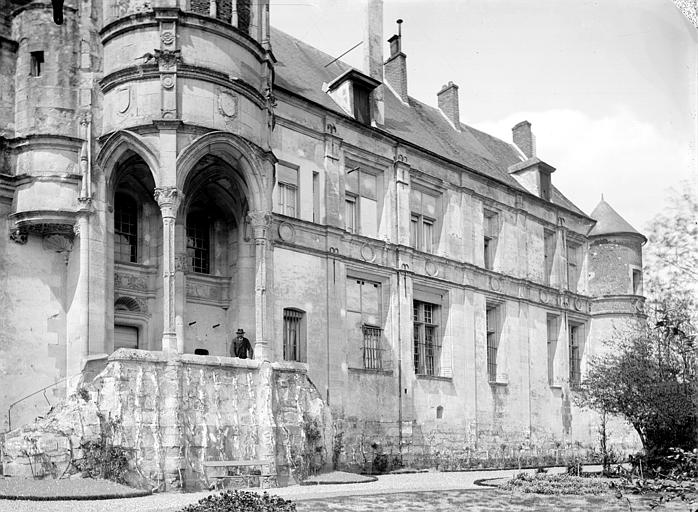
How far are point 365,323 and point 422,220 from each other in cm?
491

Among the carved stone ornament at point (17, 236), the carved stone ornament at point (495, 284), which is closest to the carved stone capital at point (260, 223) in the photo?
the carved stone ornament at point (17, 236)

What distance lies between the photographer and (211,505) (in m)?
12.2

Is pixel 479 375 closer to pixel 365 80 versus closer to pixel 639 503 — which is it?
pixel 365 80

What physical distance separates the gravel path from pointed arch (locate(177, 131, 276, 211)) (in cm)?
694

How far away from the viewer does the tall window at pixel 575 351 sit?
123 ft

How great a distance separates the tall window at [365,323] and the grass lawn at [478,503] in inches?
368

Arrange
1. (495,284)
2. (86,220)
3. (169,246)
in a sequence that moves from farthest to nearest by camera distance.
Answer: (495,284), (86,220), (169,246)

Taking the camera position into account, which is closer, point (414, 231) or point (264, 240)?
point (264, 240)

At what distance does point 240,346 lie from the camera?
21312 millimetres

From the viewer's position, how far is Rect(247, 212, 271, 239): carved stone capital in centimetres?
2164

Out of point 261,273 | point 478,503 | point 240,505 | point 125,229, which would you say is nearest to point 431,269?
point 261,273

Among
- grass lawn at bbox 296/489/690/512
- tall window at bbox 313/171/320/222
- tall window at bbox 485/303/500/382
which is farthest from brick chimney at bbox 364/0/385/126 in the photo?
grass lawn at bbox 296/489/690/512

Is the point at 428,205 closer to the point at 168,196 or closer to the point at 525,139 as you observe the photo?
the point at 168,196

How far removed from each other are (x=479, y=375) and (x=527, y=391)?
10.9 feet
